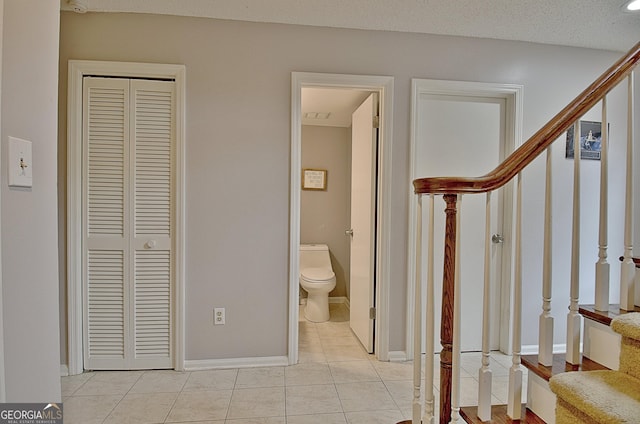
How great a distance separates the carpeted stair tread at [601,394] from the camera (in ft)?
2.80

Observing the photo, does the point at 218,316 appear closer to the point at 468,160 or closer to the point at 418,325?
the point at 418,325

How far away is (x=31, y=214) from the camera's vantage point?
0.79 metres

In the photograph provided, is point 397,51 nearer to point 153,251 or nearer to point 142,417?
point 153,251

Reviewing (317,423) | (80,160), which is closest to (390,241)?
(317,423)

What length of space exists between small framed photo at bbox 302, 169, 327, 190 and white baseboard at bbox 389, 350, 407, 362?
6.65 ft

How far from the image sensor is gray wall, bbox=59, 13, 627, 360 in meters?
2.11

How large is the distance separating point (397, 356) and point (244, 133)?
1.94m

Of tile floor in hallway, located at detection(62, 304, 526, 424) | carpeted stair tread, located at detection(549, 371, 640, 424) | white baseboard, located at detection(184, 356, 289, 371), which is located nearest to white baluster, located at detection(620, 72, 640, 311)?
carpeted stair tread, located at detection(549, 371, 640, 424)

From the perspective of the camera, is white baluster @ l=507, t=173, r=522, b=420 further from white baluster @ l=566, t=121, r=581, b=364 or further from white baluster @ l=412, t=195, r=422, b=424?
white baluster @ l=412, t=195, r=422, b=424

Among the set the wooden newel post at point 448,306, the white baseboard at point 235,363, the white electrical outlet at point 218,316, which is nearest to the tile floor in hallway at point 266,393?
the white baseboard at point 235,363

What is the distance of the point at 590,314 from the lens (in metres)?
1.19

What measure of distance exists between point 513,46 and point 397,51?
2.95 feet

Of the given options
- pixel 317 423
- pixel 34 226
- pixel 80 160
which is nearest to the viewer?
pixel 34 226

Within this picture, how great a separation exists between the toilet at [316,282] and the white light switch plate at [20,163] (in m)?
2.50
